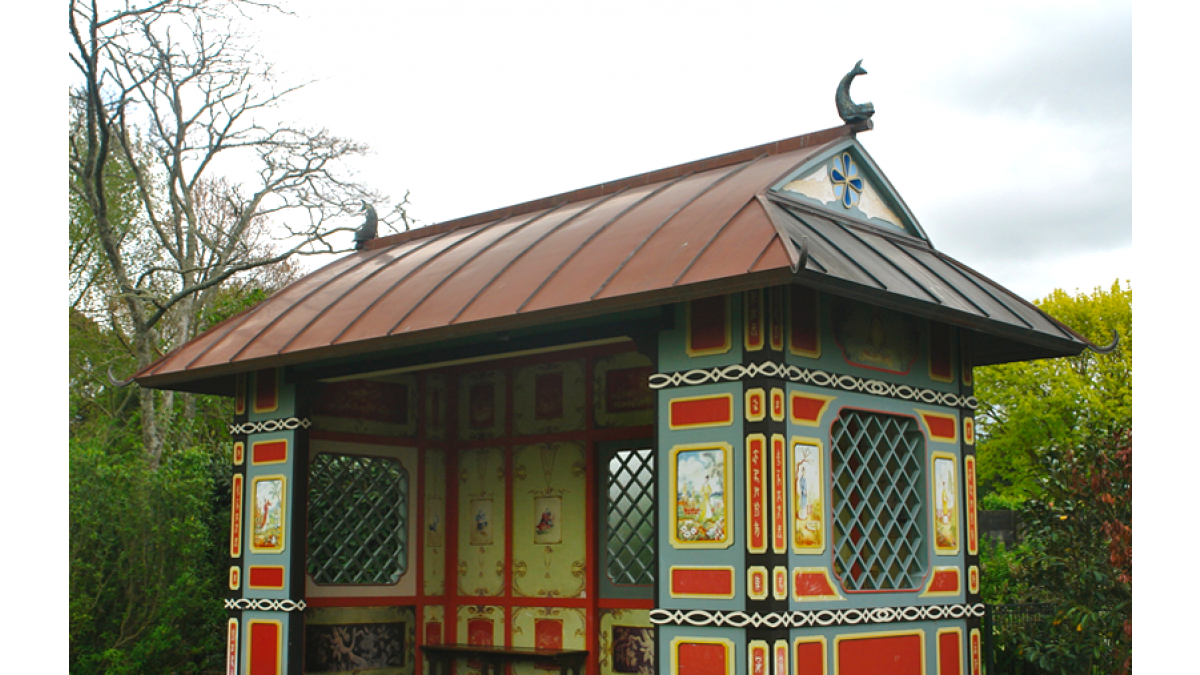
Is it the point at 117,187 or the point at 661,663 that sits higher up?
the point at 117,187

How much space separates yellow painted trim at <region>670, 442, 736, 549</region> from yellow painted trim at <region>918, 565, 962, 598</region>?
1.87 metres

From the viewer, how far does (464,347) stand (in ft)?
27.4

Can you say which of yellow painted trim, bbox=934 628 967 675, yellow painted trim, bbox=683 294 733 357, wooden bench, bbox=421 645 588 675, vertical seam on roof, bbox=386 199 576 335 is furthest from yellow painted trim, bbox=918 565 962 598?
vertical seam on roof, bbox=386 199 576 335

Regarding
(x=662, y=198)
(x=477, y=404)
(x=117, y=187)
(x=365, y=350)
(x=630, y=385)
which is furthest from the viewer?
(x=117, y=187)

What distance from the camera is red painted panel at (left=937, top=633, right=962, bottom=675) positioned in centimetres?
768

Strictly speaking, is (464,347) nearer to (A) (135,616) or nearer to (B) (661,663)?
(B) (661,663)

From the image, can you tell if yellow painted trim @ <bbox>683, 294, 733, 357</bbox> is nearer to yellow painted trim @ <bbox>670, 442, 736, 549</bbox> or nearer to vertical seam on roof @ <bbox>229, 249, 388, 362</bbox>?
yellow painted trim @ <bbox>670, 442, 736, 549</bbox>

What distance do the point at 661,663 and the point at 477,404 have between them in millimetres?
4682

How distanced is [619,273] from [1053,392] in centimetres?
2443

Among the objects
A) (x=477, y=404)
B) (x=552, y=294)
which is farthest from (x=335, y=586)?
(x=552, y=294)

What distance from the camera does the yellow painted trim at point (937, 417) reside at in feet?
25.9

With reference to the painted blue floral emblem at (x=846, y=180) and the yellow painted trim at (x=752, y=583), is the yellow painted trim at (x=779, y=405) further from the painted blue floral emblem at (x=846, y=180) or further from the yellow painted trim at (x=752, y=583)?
the painted blue floral emblem at (x=846, y=180)

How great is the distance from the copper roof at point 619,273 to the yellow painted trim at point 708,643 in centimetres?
197

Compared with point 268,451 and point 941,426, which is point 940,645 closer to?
point 941,426
